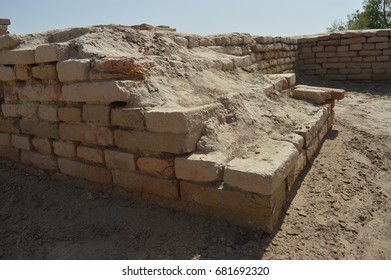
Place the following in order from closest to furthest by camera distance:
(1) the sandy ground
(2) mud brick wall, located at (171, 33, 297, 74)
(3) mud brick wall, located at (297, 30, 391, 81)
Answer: (1) the sandy ground < (2) mud brick wall, located at (171, 33, 297, 74) < (3) mud brick wall, located at (297, 30, 391, 81)

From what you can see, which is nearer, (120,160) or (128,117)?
(128,117)

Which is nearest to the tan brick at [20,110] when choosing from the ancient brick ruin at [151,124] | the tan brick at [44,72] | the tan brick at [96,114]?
the ancient brick ruin at [151,124]

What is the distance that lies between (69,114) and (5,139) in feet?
4.32

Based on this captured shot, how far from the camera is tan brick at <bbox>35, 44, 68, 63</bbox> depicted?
322 centimetres

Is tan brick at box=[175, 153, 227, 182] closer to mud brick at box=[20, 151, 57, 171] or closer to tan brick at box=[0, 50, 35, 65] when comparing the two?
mud brick at box=[20, 151, 57, 171]

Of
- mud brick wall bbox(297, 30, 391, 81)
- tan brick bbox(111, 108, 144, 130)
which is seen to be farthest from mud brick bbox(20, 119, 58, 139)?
mud brick wall bbox(297, 30, 391, 81)

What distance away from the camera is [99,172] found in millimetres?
3219

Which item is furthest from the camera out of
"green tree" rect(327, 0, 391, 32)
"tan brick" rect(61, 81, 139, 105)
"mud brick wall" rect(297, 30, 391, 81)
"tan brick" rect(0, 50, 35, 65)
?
"green tree" rect(327, 0, 391, 32)

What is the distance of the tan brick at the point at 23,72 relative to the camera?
11.6 ft

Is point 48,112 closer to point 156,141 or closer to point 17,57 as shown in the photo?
point 17,57

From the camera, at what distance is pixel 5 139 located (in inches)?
158

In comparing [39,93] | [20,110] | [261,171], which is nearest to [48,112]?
[39,93]

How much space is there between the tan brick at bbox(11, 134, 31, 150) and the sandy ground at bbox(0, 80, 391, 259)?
0.91ft
